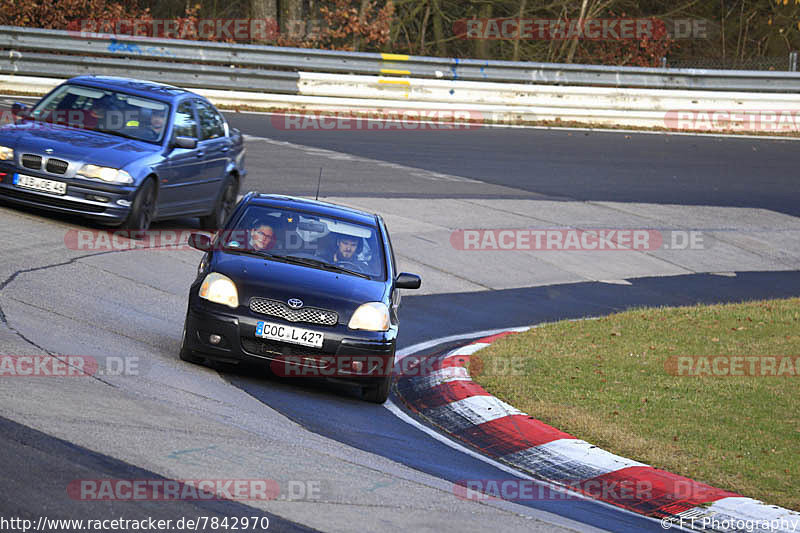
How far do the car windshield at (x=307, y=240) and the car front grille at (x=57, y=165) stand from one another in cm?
357

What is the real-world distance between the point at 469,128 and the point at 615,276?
9.99 metres

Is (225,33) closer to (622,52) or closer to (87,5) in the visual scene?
(87,5)

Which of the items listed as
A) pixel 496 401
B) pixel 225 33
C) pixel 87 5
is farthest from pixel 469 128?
pixel 496 401

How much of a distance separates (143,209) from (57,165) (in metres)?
1.16

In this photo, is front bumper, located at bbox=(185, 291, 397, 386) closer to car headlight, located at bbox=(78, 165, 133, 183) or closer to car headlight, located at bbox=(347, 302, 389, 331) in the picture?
car headlight, located at bbox=(347, 302, 389, 331)

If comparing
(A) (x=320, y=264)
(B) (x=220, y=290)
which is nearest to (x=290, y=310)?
(B) (x=220, y=290)

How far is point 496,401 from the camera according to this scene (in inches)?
353

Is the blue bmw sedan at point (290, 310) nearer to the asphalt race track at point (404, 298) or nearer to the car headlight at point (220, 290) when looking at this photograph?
the car headlight at point (220, 290)

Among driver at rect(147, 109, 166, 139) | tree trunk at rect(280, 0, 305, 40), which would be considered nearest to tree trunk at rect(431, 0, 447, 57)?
tree trunk at rect(280, 0, 305, 40)

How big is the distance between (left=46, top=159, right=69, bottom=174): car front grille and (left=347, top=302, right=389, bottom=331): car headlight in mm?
5088

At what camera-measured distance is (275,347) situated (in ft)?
28.0

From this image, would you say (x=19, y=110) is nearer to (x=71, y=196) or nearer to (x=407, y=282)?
(x=71, y=196)

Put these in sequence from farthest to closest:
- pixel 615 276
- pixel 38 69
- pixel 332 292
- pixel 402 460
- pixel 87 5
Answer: pixel 87 5, pixel 38 69, pixel 615 276, pixel 332 292, pixel 402 460

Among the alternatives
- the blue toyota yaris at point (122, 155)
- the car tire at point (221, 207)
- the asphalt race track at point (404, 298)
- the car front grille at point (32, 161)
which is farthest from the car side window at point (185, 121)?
the car front grille at point (32, 161)
